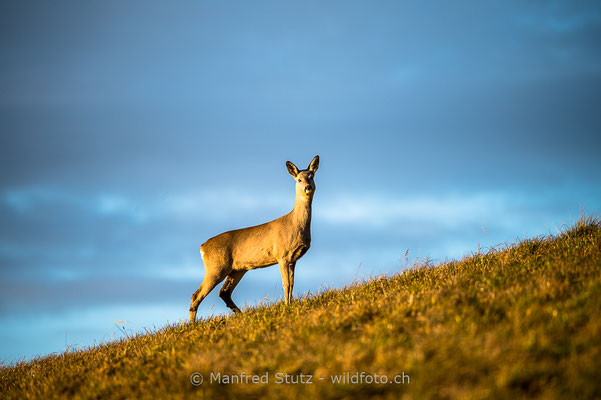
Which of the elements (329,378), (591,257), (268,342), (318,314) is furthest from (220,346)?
(591,257)

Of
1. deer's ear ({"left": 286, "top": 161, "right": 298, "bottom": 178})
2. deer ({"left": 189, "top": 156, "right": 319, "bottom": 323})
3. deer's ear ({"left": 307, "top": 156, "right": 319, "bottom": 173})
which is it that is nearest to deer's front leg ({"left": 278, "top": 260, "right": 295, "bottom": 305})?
deer ({"left": 189, "top": 156, "right": 319, "bottom": 323})

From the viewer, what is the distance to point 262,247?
1066 centimetres

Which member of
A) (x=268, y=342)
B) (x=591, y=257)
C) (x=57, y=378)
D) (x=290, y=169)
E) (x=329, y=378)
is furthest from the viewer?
(x=290, y=169)

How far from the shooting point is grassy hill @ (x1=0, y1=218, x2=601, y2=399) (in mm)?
3918

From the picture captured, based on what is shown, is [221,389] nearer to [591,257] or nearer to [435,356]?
[435,356]

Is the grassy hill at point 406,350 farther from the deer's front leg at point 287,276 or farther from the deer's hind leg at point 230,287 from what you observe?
the deer's hind leg at point 230,287

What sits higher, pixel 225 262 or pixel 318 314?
pixel 225 262

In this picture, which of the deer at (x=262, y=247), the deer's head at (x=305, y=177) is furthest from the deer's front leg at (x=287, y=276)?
the deer's head at (x=305, y=177)

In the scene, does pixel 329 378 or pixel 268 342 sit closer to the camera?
pixel 329 378

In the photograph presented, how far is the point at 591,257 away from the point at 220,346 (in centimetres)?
682

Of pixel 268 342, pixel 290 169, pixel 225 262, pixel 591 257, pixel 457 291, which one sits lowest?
pixel 268 342

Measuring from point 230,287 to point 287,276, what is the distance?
2.28 metres

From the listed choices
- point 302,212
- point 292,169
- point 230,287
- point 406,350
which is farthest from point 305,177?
point 406,350

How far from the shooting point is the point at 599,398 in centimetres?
342
